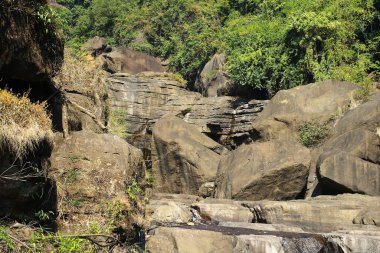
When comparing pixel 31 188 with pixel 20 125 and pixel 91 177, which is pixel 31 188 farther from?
pixel 91 177

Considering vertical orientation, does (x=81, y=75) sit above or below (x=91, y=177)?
above

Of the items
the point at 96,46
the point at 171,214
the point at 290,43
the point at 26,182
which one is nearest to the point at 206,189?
the point at 171,214

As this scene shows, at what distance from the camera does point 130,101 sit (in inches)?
1412

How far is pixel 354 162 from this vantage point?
20.7 metres

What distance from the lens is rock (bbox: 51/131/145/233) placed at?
1117 cm

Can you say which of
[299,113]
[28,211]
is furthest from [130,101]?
[28,211]

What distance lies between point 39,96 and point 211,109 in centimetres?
2108

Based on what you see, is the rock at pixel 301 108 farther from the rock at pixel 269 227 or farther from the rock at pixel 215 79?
the rock at pixel 269 227

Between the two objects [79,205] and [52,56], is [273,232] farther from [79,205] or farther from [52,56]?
[52,56]

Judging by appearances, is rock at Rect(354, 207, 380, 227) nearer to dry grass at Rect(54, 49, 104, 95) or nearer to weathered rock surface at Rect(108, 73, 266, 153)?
dry grass at Rect(54, 49, 104, 95)

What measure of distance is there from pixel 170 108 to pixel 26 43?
24806 mm

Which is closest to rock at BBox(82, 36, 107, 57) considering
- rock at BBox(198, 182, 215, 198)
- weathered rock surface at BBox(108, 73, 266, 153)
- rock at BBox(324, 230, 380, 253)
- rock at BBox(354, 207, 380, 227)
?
weathered rock surface at BBox(108, 73, 266, 153)

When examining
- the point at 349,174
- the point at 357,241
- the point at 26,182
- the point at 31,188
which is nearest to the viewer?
the point at 26,182

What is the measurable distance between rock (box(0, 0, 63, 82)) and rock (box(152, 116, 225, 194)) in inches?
619
